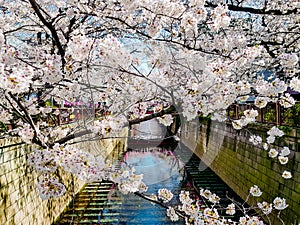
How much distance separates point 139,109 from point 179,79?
0.71 meters

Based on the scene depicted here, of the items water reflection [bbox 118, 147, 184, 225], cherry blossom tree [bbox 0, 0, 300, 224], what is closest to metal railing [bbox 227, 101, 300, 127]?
cherry blossom tree [bbox 0, 0, 300, 224]

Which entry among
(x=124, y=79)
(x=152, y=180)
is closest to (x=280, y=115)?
(x=124, y=79)

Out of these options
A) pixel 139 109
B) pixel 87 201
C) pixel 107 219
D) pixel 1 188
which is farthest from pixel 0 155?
pixel 87 201

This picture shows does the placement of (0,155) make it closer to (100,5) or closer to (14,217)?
(14,217)

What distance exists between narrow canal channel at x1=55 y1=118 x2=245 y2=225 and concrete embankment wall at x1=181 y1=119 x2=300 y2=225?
1.74ft

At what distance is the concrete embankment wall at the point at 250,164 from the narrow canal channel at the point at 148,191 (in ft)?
1.74

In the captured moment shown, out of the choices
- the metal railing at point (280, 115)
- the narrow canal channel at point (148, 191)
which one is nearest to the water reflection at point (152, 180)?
the narrow canal channel at point (148, 191)

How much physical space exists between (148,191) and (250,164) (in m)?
3.10

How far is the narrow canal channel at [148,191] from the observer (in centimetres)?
768

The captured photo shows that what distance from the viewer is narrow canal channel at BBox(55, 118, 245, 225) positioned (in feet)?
25.2

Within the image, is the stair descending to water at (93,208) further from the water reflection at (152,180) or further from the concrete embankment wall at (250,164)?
the concrete embankment wall at (250,164)

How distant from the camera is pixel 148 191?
32.8 feet

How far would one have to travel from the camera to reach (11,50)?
278 cm

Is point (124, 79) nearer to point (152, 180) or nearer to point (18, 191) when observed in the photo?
point (18, 191)
